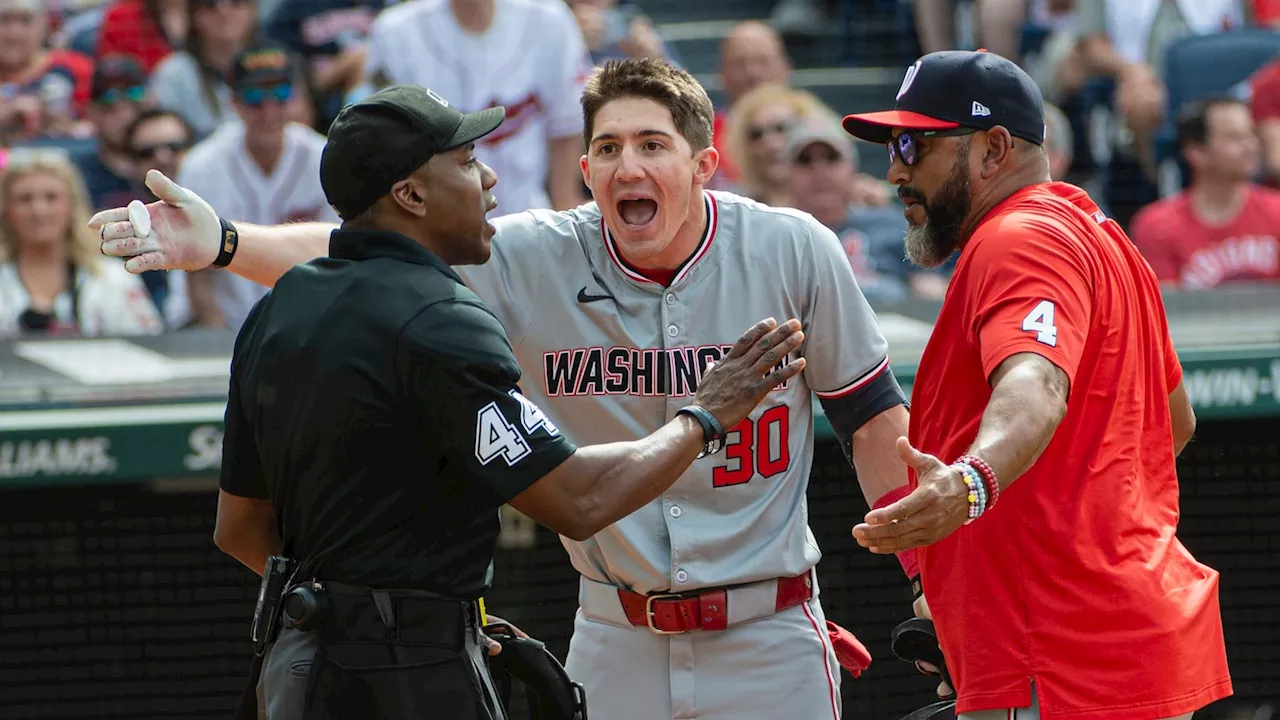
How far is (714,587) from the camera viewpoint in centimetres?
339

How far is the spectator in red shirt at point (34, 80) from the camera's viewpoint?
7.61 meters

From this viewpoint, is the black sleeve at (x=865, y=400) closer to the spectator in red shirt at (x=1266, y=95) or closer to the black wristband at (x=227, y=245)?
the black wristband at (x=227, y=245)

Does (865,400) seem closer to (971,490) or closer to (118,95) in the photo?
(971,490)

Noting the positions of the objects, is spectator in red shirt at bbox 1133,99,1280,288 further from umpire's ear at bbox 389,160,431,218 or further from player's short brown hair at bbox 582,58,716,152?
umpire's ear at bbox 389,160,431,218

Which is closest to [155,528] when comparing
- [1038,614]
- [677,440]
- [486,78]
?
[486,78]

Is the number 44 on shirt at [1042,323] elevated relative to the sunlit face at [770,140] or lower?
elevated

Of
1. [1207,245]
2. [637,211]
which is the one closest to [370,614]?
[637,211]

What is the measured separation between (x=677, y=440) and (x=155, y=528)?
3.03 meters

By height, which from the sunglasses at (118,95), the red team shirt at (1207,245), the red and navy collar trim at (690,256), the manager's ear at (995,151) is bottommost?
the red team shirt at (1207,245)

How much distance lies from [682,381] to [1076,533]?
951 millimetres

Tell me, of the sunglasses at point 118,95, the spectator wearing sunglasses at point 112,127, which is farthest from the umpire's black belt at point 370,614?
the sunglasses at point 118,95

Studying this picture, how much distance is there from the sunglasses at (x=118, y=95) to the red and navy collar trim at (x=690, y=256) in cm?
458

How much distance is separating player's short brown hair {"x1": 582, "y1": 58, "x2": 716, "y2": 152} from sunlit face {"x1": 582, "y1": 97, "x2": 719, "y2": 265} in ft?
0.06

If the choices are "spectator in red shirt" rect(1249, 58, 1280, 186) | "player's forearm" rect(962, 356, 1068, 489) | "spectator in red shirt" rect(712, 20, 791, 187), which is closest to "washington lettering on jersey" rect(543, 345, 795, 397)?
"player's forearm" rect(962, 356, 1068, 489)
